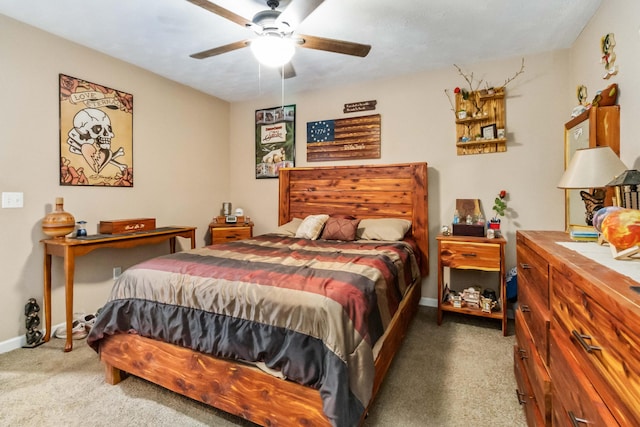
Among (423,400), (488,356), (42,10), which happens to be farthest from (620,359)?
(42,10)

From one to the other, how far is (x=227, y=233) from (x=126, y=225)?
1.14 meters

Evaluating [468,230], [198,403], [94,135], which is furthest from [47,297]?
[468,230]

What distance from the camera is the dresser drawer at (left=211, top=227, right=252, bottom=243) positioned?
3.76 m

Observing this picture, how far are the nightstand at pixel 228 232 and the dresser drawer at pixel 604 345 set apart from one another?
334 cm

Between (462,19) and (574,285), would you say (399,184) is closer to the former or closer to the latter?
(462,19)

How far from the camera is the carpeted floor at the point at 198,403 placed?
158 cm

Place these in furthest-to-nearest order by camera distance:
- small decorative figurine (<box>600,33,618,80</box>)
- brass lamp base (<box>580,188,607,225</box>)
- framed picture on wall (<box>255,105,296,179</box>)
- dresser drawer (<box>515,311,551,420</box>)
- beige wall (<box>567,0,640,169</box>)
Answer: framed picture on wall (<box>255,105,296,179</box>) < small decorative figurine (<box>600,33,618,80</box>) < brass lamp base (<box>580,188,607,225</box>) < beige wall (<box>567,0,640,169</box>) < dresser drawer (<box>515,311,551,420</box>)

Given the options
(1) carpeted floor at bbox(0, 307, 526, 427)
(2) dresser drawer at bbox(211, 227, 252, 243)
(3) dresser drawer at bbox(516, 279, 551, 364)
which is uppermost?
(2) dresser drawer at bbox(211, 227, 252, 243)

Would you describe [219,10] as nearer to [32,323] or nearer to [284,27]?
[284,27]

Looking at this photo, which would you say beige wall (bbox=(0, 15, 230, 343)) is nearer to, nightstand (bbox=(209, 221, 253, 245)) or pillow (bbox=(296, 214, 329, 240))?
nightstand (bbox=(209, 221, 253, 245))

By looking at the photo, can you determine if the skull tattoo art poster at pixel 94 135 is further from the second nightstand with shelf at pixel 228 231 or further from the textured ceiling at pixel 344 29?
the second nightstand with shelf at pixel 228 231

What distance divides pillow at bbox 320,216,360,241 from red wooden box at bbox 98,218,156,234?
1.82 metres

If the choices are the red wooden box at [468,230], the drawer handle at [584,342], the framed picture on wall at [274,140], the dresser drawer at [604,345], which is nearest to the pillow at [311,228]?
the framed picture on wall at [274,140]

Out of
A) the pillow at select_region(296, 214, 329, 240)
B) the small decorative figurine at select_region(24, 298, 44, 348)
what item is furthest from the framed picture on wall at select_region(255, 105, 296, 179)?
the small decorative figurine at select_region(24, 298, 44, 348)
